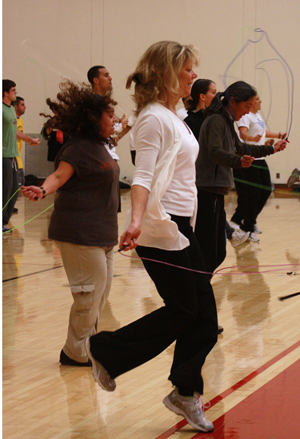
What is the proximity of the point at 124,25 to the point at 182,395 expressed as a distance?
14201mm

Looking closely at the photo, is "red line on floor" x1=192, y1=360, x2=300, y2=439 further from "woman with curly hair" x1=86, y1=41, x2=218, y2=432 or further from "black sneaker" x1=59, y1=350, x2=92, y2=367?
"black sneaker" x1=59, y1=350, x2=92, y2=367

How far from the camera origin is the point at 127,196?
555 inches

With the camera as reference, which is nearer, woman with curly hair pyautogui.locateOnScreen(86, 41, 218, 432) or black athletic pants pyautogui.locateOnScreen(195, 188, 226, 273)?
woman with curly hair pyautogui.locateOnScreen(86, 41, 218, 432)

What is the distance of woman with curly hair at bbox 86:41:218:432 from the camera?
2438 millimetres

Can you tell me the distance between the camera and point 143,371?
3309 millimetres

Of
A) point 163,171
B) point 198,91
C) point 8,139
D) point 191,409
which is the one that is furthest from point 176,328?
point 8,139

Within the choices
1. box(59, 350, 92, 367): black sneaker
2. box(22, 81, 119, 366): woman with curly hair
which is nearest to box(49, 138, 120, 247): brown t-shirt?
box(22, 81, 119, 366): woman with curly hair

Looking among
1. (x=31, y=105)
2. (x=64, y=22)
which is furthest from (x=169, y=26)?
(x=31, y=105)

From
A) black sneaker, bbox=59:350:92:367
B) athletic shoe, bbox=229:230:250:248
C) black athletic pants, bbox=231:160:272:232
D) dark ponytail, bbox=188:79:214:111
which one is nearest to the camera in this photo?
black sneaker, bbox=59:350:92:367

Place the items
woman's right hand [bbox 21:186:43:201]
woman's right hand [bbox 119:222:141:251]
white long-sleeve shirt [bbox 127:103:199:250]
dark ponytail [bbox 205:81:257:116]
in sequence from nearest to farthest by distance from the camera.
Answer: woman's right hand [bbox 119:222:141:251], white long-sleeve shirt [bbox 127:103:199:250], woman's right hand [bbox 21:186:43:201], dark ponytail [bbox 205:81:257:116]

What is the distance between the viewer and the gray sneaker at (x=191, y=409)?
8.27ft

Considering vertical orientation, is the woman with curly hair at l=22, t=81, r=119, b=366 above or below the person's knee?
above

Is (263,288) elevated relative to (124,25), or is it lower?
lower

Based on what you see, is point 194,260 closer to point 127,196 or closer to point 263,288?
point 263,288
